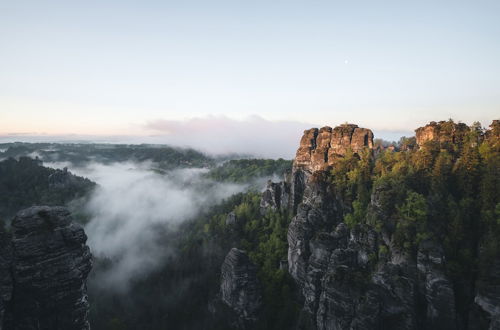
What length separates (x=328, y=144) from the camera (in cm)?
8600

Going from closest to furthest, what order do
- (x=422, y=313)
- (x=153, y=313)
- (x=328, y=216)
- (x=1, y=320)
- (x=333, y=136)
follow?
1. (x=1, y=320)
2. (x=422, y=313)
3. (x=328, y=216)
4. (x=153, y=313)
5. (x=333, y=136)

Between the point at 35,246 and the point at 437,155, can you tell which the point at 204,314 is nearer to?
the point at 35,246

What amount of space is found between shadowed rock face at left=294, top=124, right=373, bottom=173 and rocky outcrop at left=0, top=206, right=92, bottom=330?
60757 mm

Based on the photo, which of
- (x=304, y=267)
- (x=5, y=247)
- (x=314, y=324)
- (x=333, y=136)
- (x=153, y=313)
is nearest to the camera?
(x=5, y=247)

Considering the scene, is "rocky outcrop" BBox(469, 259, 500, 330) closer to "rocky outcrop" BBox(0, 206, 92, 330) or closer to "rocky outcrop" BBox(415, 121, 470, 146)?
"rocky outcrop" BBox(415, 121, 470, 146)

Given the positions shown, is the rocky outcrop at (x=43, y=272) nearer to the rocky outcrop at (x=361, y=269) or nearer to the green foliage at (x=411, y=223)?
the rocky outcrop at (x=361, y=269)

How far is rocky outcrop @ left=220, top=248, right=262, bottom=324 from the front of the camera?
55562mm

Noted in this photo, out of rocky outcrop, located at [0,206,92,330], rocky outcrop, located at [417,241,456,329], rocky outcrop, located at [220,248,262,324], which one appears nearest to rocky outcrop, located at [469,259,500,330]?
rocky outcrop, located at [417,241,456,329]

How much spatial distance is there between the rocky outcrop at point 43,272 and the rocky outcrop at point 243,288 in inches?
1232

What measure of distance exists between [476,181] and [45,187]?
178 metres

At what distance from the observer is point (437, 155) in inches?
2256

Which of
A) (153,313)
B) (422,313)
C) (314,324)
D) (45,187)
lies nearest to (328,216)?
(314,324)

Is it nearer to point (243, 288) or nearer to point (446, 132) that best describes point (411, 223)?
point (446, 132)

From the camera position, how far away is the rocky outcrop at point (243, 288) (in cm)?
5556
